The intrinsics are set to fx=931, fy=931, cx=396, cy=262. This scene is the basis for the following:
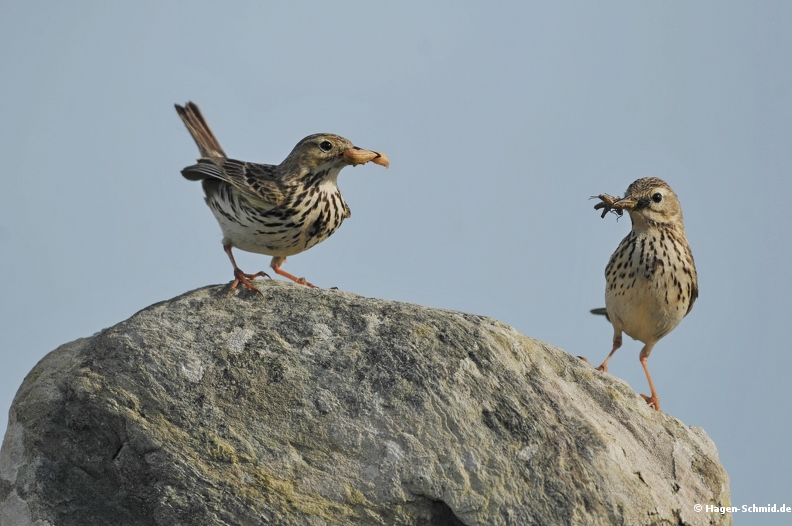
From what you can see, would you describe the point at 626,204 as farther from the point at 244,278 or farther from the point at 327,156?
the point at 244,278

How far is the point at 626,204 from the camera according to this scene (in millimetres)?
10875

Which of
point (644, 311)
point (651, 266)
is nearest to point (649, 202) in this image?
point (651, 266)

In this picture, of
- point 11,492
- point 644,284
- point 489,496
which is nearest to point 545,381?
point 489,496

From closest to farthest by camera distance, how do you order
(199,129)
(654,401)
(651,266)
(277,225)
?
(277,225)
(654,401)
(651,266)
(199,129)

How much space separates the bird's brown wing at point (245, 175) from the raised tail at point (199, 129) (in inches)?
39.4

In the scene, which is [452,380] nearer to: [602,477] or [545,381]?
[545,381]

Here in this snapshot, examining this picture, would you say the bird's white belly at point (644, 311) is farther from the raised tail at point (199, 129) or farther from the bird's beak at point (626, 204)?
the raised tail at point (199, 129)

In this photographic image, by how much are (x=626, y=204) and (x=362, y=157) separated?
3.24m

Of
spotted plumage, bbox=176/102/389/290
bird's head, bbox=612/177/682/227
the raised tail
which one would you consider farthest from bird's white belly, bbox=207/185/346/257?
bird's head, bbox=612/177/682/227

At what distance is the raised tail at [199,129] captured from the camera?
11.6 m

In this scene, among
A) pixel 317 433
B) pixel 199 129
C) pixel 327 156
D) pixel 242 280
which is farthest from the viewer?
pixel 199 129

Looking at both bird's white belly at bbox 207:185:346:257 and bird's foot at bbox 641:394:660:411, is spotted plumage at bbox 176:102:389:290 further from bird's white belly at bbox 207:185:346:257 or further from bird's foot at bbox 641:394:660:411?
bird's foot at bbox 641:394:660:411

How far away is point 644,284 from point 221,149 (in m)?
5.42

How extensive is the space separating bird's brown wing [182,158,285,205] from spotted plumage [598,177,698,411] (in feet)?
12.9
